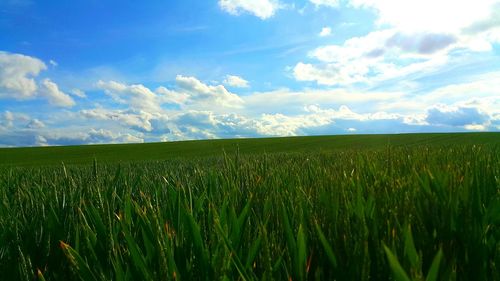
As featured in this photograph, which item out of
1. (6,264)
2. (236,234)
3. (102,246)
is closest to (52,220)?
(6,264)

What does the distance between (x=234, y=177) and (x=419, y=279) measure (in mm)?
1696

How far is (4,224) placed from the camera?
5.07 feet

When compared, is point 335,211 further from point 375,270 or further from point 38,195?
point 38,195

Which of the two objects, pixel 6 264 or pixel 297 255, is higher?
pixel 297 255

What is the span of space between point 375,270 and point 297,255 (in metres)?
0.20

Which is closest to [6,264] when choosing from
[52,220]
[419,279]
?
[52,220]

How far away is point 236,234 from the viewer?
1.05m

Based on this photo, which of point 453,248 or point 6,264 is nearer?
point 453,248

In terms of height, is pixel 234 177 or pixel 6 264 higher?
pixel 234 177

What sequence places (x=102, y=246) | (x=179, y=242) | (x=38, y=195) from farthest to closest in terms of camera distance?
(x=38, y=195), (x=102, y=246), (x=179, y=242)

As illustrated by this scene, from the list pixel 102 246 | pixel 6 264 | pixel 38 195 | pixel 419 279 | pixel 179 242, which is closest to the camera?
pixel 419 279

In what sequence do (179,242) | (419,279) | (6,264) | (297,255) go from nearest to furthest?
1. (419,279)
2. (297,255)
3. (179,242)
4. (6,264)

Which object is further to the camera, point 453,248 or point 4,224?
point 4,224

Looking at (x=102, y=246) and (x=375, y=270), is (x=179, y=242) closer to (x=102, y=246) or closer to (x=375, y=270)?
(x=102, y=246)
